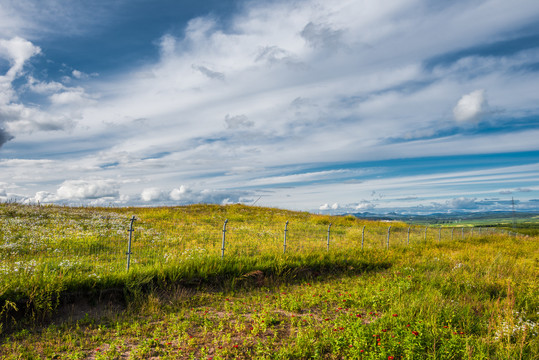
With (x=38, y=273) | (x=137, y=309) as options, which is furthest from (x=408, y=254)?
(x=38, y=273)

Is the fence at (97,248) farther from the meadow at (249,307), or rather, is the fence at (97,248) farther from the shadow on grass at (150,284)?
the shadow on grass at (150,284)

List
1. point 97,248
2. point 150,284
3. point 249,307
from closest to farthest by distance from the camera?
point 249,307 < point 150,284 < point 97,248

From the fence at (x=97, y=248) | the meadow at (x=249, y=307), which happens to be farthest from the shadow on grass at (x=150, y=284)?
the fence at (x=97, y=248)

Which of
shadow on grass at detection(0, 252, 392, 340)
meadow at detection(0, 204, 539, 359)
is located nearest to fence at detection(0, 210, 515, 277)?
meadow at detection(0, 204, 539, 359)

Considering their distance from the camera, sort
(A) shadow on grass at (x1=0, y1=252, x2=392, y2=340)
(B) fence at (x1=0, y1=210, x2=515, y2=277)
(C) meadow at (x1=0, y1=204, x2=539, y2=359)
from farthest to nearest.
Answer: (B) fence at (x1=0, y1=210, x2=515, y2=277) < (A) shadow on grass at (x1=0, y1=252, x2=392, y2=340) < (C) meadow at (x1=0, y1=204, x2=539, y2=359)

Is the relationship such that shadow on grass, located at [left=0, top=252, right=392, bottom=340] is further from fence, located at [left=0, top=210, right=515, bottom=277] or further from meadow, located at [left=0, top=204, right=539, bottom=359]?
fence, located at [left=0, top=210, right=515, bottom=277]

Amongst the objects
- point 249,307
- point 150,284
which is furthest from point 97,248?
point 249,307

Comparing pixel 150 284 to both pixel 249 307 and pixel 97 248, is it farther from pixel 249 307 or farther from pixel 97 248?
pixel 97 248

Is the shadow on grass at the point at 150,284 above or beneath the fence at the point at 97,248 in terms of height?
beneath

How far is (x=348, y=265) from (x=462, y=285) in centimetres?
470

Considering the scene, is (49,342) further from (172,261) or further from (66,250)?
(66,250)

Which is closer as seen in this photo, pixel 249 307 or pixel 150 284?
pixel 249 307

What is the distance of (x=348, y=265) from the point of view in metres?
14.3

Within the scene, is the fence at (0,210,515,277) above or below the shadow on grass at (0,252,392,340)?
above
